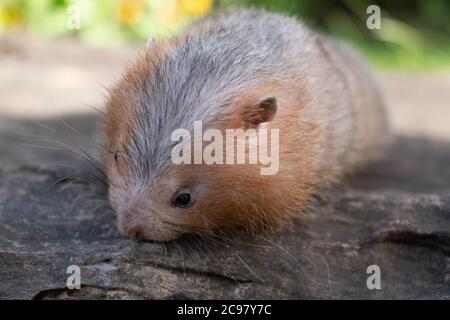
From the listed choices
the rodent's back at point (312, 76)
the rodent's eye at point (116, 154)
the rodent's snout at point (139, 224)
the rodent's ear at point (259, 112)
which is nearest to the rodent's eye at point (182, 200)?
the rodent's snout at point (139, 224)

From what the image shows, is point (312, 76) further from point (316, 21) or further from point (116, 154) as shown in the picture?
point (316, 21)

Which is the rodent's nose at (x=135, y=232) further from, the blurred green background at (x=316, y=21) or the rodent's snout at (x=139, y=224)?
the blurred green background at (x=316, y=21)

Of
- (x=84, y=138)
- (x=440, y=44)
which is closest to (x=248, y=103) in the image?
(x=84, y=138)

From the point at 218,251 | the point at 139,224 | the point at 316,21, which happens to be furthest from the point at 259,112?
the point at 316,21

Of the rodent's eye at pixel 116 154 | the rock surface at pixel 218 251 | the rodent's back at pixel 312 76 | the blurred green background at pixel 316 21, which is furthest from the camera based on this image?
the blurred green background at pixel 316 21

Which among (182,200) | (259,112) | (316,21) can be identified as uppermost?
(316,21)

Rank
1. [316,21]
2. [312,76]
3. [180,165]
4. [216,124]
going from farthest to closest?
1. [316,21]
2. [312,76]
3. [216,124]
4. [180,165]

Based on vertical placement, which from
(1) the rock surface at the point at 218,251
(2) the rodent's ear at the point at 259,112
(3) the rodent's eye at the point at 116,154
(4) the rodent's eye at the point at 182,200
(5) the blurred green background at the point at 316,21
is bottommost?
(1) the rock surface at the point at 218,251
